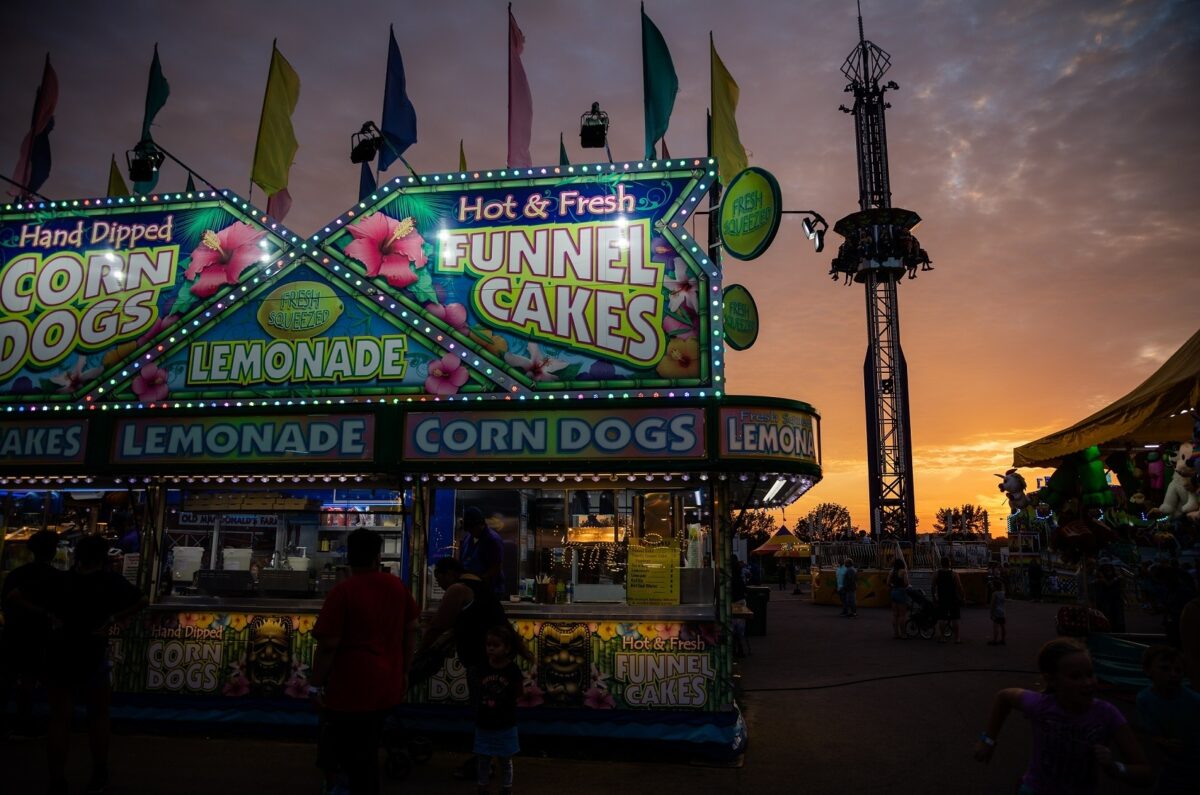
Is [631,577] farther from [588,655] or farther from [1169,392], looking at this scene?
[1169,392]

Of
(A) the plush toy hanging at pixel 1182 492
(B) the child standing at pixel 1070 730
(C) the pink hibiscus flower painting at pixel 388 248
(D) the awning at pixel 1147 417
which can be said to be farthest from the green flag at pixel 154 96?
(A) the plush toy hanging at pixel 1182 492

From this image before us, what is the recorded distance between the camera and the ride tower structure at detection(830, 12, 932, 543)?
46.3 m

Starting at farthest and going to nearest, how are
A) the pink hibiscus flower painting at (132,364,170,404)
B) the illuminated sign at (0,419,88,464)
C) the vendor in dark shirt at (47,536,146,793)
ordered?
the pink hibiscus flower painting at (132,364,170,404)
the illuminated sign at (0,419,88,464)
the vendor in dark shirt at (47,536,146,793)

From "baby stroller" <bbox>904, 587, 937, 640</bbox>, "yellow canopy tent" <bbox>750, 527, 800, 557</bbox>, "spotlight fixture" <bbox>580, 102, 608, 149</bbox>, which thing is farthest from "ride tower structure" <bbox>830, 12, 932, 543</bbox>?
"spotlight fixture" <bbox>580, 102, 608, 149</bbox>

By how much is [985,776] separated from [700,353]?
488cm

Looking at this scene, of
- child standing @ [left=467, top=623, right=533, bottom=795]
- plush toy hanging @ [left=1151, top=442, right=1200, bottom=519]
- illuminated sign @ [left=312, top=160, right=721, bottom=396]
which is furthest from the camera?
plush toy hanging @ [left=1151, top=442, right=1200, bottom=519]

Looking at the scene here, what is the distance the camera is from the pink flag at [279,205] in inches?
577

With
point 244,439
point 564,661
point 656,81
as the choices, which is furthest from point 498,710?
point 656,81

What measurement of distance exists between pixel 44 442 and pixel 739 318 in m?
8.57

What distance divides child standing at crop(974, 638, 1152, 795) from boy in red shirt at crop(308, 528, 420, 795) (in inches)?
130

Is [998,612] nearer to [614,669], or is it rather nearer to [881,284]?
[614,669]

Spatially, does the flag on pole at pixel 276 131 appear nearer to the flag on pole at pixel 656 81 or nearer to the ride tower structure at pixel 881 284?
the flag on pole at pixel 656 81

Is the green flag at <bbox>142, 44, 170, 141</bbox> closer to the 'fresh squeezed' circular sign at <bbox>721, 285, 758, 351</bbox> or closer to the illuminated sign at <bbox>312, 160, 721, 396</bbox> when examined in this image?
the illuminated sign at <bbox>312, 160, 721, 396</bbox>

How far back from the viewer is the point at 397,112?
11.3 m
